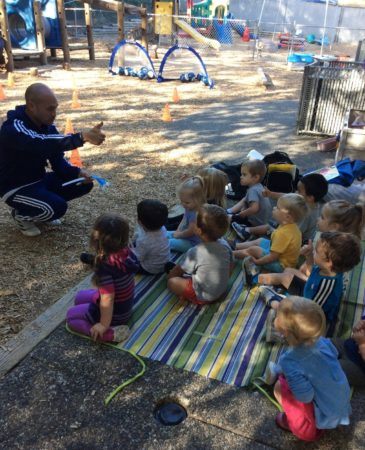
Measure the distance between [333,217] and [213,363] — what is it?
146 centimetres

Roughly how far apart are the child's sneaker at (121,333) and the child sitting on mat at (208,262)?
564 mm

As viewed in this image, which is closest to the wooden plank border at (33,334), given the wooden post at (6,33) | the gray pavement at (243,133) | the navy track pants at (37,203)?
the navy track pants at (37,203)

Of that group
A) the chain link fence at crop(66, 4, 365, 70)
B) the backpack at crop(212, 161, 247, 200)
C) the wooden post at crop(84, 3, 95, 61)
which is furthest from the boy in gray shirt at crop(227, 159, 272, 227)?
the chain link fence at crop(66, 4, 365, 70)

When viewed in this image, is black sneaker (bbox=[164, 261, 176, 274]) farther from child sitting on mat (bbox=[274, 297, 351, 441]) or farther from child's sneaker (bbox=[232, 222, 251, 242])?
child sitting on mat (bbox=[274, 297, 351, 441])

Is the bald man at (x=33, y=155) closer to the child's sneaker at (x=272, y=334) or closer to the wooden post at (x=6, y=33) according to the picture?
the child's sneaker at (x=272, y=334)

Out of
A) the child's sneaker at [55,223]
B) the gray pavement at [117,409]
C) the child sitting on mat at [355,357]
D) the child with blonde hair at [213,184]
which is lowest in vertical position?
the child's sneaker at [55,223]

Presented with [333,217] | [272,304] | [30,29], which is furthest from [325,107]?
[30,29]

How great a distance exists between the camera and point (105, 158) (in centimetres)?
631

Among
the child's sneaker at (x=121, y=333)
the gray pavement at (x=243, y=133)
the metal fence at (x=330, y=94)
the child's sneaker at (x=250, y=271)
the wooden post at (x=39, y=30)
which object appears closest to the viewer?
the child's sneaker at (x=121, y=333)

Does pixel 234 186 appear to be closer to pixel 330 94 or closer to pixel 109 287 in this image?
pixel 109 287

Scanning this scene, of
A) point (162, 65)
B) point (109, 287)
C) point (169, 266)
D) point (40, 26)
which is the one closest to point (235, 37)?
point (40, 26)

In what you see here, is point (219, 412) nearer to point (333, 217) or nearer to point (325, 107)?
point (333, 217)

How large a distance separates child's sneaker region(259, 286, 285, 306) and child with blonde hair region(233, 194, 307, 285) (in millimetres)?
178

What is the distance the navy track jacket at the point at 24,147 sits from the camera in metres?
3.65
